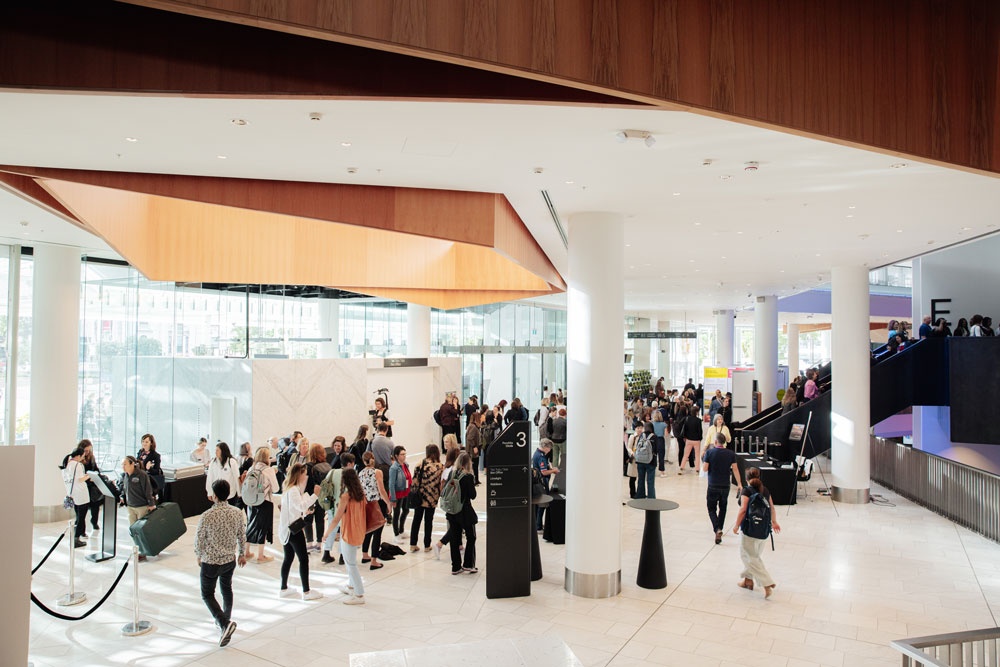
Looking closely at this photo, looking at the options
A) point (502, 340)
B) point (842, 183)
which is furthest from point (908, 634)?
point (502, 340)

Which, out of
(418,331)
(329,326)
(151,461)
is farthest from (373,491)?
(329,326)

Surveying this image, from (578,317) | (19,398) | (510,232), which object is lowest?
(19,398)

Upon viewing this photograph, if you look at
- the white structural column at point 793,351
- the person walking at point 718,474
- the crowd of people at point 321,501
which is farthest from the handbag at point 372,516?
the white structural column at point 793,351

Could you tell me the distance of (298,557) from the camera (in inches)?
297

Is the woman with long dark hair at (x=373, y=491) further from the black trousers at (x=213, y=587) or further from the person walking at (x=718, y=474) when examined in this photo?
the person walking at (x=718, y=474)

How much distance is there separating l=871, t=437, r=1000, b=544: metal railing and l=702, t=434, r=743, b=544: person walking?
4.03 metres

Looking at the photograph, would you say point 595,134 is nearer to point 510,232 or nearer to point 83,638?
point 510,232

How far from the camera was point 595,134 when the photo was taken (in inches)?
201

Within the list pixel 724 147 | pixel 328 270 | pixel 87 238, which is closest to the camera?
pixel 724 147

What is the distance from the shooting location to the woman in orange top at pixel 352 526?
7.50 m

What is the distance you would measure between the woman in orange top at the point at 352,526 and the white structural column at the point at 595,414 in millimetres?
2428

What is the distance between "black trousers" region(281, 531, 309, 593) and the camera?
24.5 ft

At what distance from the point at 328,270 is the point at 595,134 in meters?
9.73

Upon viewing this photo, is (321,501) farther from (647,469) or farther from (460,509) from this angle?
(647,469)
